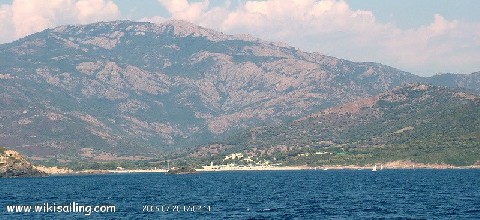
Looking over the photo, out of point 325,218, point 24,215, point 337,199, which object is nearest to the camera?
point 325,218

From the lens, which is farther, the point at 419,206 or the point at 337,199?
the point at 337,199

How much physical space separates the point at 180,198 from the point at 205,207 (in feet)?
116

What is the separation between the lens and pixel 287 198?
190 meters

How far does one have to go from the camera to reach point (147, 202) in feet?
607

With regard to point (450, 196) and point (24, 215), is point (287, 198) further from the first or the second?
point (24, 215)

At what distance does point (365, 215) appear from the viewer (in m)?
140

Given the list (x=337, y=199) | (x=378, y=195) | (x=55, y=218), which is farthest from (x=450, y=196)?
(x=55, y=218)

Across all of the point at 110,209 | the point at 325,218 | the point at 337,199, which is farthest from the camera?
the point at 337,199

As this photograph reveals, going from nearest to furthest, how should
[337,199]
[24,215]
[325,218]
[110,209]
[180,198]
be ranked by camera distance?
[325,218], [24,215], [110,209], [337,199], [180,198]

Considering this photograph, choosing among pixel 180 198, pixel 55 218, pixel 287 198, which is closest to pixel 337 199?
pixel 287 198

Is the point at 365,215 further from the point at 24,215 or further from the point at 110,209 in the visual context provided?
Answer: the point at 24,215

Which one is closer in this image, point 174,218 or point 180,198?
point 174,218

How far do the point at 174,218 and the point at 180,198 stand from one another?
201 ft

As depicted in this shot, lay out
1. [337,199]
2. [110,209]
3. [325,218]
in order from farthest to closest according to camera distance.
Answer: [337,199] → [110,209] → [325,218]
